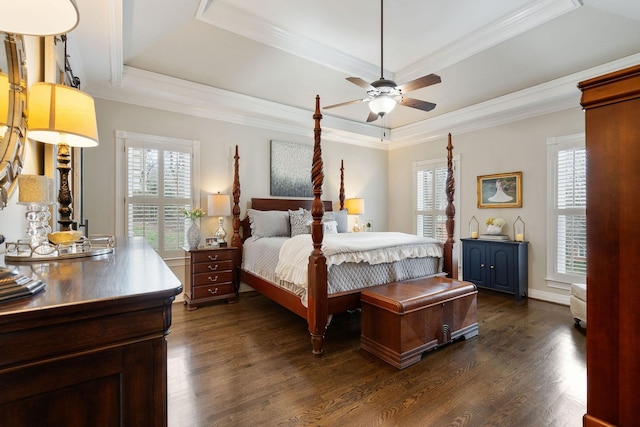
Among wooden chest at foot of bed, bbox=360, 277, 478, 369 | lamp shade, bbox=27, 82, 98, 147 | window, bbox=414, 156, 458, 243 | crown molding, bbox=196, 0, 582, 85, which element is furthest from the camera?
window, bbox=414, 156, 458, 243

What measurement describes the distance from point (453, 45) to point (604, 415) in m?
4.12

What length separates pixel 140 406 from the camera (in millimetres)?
759

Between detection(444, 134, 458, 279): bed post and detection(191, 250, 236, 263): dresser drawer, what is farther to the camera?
detection(191, 250, 236, 263): dresser drawer

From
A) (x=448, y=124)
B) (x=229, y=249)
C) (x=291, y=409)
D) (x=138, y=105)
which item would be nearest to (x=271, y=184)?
(x=229, y=249)

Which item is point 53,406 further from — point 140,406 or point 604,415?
point 604,415

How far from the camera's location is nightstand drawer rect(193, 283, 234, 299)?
3861 millimetres

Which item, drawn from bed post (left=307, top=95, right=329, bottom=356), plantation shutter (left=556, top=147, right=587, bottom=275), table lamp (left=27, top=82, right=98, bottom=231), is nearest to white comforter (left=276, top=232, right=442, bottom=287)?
bed post (left=307, top=95, right=329, bottom=356)

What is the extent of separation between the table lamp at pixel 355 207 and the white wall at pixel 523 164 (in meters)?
1.62

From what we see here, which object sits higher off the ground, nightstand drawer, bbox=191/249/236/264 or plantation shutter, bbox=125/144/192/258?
plantation shutter, bbox=125/144/192/258

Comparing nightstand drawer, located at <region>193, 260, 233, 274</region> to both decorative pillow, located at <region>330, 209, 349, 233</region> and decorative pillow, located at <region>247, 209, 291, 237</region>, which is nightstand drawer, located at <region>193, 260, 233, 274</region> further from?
decorative pillow, located at <region>330, 209, 349, 233</region>

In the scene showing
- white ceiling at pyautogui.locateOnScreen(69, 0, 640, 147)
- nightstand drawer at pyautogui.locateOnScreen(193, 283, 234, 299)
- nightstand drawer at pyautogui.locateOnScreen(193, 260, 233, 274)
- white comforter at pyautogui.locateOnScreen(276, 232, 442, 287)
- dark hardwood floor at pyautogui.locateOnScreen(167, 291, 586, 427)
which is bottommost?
dark hardwood floor at pyautogui.locateOnScreen(167, 291, 586, 427)

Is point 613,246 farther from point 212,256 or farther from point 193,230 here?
point 193,230

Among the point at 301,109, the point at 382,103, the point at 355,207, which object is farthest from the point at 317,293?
the point at 301,109

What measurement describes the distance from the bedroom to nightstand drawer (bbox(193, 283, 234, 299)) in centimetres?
57
